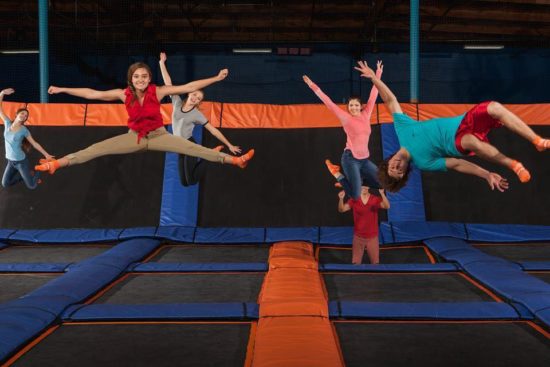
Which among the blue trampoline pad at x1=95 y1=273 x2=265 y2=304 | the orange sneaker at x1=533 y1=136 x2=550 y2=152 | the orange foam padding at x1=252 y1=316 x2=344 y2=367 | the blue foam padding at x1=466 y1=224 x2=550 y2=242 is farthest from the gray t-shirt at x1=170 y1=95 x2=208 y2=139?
the orange sneaker at x1=533 y1=136 x2=550 y2=152

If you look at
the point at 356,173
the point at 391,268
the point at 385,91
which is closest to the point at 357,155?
the point at 356,173

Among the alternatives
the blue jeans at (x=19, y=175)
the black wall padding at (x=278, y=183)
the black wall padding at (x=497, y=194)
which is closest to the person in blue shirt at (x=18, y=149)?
the blue jeans at (x=19, y=175)

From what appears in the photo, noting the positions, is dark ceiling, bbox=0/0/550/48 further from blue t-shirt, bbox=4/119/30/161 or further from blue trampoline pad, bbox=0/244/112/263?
blue trampoline pad, bbox=0/244/112/263

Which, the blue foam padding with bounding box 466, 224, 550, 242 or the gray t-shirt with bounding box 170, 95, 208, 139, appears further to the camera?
the blue foam padding with bounding box 466, 224, 550, 242

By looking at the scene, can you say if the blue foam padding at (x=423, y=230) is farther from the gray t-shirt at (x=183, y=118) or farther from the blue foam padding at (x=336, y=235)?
the gray t-shirt at (x=183, y=118)

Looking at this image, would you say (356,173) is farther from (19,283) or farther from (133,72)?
(19,283)

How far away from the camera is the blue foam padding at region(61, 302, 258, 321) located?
8.61ft

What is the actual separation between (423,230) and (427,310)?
2.21 m

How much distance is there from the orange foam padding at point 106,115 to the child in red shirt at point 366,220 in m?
2.57

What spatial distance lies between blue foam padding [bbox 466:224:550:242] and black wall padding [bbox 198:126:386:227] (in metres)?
0.82

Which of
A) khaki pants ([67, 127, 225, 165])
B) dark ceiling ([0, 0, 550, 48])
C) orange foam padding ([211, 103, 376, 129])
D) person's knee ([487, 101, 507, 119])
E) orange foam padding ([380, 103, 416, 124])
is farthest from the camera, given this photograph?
dark ceiling ([0, 0, 550, 48])

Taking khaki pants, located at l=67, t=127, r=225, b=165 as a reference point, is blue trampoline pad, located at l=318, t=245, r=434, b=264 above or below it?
below

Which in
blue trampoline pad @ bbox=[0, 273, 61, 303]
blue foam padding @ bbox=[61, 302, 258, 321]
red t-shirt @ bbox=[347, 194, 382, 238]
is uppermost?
red t-shirt @ bbox=[347, 194, 382, 238]

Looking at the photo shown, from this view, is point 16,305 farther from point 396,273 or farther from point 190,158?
point 190,158
